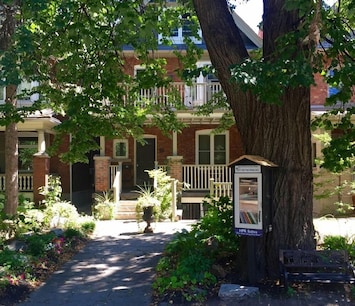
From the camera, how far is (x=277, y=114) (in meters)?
6.85

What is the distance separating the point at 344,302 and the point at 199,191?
11.4 meters

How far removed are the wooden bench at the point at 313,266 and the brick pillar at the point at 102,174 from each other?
11.5 metres

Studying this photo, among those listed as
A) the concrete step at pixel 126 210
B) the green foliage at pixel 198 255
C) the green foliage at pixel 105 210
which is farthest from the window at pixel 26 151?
the green foliage at pixel 198 255

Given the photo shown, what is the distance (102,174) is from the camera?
1727 centimetres

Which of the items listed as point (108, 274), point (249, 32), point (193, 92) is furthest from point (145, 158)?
point (108, 274)

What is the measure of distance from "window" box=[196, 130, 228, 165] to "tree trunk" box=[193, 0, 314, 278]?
12.2 meters

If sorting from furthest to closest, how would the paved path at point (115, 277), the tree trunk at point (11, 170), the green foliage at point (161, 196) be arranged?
the green foliage at point (161, 196) → the tree trunk at point (11, 170) → the paved path at point (115, 277)

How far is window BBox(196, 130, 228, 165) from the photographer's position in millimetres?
19344

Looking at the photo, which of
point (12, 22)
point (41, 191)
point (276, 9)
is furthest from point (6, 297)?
point (41, 191)

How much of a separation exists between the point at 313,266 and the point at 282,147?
6.12ft

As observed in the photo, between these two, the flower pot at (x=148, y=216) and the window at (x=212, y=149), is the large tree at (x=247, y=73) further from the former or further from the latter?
the window at (x=212, y=149)

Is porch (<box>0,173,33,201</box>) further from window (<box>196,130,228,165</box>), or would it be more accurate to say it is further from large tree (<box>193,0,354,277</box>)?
large tree (<box>193,0,354,277</box>)

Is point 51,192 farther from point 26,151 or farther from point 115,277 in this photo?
point 115,277

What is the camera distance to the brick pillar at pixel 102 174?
1714 cm
